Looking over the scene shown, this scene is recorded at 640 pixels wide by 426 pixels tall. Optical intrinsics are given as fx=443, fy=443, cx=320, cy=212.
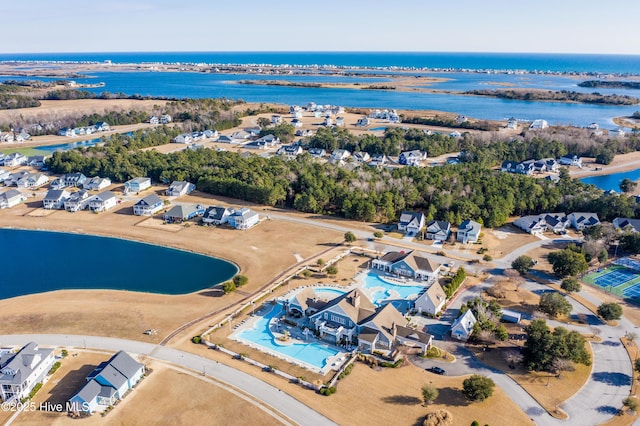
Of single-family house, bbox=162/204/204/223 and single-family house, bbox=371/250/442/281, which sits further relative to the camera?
single-family house, bbox=162/204/204/223

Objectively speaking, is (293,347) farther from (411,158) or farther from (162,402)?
(411,158)

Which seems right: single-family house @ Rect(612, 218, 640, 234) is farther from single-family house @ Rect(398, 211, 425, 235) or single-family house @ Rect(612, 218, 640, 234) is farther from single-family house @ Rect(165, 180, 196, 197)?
single-family house @ Rect(165, 180, 196, 197)

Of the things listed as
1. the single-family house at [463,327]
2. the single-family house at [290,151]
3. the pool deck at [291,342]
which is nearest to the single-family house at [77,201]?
the pool deck at [291,342]

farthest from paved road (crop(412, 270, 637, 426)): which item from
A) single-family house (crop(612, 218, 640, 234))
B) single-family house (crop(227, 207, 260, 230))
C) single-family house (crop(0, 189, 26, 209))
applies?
single-family house (crop(0, 189, 26, 209))

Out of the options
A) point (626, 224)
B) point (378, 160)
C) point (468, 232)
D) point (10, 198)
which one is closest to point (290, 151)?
point (378, 160)

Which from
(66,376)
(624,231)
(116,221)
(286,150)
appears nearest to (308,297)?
(66,376)

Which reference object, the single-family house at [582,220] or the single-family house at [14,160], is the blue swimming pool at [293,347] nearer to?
the single-family house at [582,220]

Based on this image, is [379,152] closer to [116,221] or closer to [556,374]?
[116,221]
